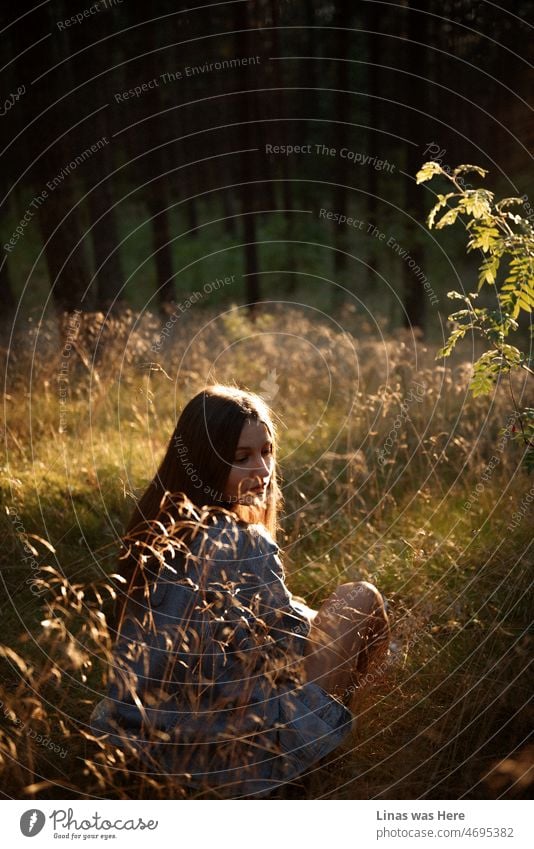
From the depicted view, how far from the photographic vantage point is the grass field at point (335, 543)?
10.1ft

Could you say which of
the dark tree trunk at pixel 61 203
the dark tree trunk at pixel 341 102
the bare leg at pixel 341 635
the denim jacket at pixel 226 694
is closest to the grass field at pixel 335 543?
the denim jacket at pixel 226 694

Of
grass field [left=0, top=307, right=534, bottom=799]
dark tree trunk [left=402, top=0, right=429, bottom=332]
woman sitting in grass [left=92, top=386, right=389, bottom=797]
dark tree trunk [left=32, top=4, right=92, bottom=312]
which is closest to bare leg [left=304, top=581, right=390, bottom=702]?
woman sitting in grass [left=92, top=386, right=389, bottom=797]

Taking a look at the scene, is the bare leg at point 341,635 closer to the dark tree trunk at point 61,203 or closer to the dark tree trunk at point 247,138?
the dark tree trunk at point 61,203

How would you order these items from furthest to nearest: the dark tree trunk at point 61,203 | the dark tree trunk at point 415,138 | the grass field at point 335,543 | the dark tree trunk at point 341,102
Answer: the dark tree trunk at point 341,102
the dark tree trunk at point 415,138
the dark tree trunk at point 61,203
the grass field at point 335,543

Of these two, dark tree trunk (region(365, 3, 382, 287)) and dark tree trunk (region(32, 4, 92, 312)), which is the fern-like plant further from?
dark tree trunk (region(365, 3, 382, 287))

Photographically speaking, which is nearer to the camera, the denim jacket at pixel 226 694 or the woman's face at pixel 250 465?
the denim jacket at pixel 226 694

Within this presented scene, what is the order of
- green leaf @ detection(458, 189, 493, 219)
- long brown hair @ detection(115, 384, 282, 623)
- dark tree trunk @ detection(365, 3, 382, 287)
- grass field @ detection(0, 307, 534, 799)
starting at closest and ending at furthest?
1. green leaf @ detection(458, 189, 493, 219)
2. long brown hair @ detection(115, 384, 282, 623)
3. grass field @ detection(0, 307, 534, 799)
4. dark tree trunk @ detection(365, 3, 382, 287)

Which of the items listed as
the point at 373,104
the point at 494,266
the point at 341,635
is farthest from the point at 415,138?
the point at 341,635

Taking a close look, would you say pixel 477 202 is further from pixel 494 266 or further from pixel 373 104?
pixel 373 104

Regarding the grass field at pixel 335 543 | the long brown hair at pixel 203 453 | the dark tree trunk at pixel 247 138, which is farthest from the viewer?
the dark tree trunk at pixel 247 138

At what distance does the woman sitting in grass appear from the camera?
285 centimetres

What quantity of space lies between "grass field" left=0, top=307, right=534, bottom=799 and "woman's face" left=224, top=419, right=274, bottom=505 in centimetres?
64
